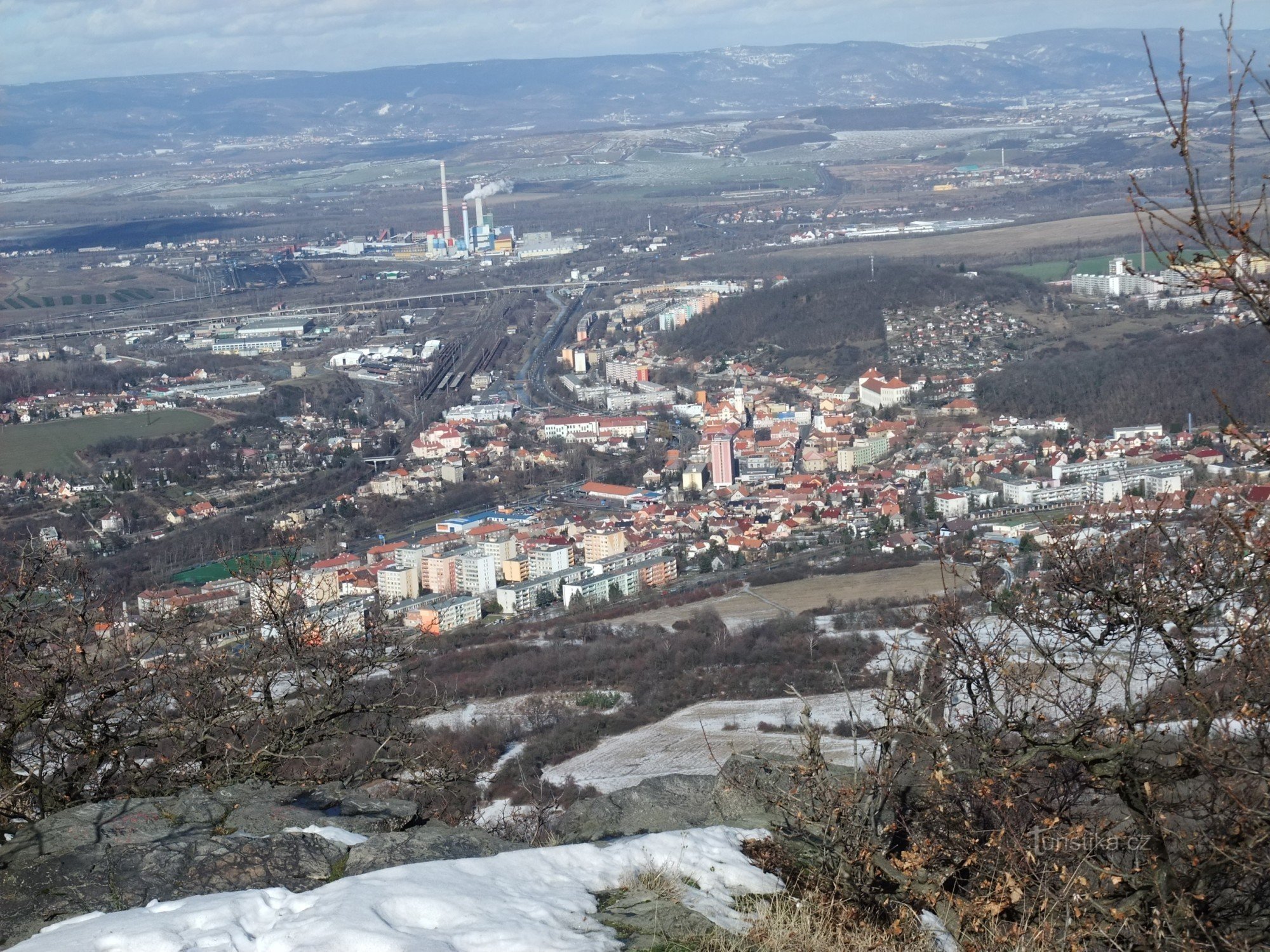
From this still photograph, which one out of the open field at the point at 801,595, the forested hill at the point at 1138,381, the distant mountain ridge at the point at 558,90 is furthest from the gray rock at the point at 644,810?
the distant mountain ridge at the point at 558,90

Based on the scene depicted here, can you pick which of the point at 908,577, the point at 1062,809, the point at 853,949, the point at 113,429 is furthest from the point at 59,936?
the point at 113,429

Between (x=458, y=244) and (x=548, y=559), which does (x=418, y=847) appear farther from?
(x=458, y=244)

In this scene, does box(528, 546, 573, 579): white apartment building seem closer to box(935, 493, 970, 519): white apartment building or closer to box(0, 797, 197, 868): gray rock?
box(935, 493, 970, 519): white apartment building

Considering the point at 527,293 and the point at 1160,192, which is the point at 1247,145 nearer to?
the point at 1160,192

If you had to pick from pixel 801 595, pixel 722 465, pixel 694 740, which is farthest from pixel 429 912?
pixel 722 465

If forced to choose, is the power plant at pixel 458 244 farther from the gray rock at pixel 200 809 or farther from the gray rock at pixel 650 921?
the gray rock at pixel 650 921

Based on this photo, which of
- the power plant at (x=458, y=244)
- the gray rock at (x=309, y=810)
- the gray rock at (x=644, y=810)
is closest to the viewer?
the gray rock at (x=309, y=810)
